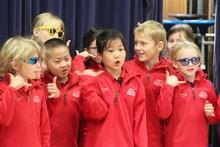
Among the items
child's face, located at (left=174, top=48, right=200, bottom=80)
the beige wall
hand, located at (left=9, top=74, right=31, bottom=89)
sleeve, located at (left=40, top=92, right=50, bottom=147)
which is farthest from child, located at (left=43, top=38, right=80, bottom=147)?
the beige wall

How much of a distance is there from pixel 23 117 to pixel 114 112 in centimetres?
48

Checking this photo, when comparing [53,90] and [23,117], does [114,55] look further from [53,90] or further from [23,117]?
[23,117]

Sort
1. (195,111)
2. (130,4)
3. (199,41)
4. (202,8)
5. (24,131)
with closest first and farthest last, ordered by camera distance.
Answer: (24,131) < (195,111) < (130,4) < (199,41) < (202,8)

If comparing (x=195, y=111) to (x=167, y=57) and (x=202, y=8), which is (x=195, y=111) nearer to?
(x=167, y=57)

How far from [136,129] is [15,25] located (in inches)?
46.0

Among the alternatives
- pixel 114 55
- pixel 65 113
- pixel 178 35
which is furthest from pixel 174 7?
pixel 65 113

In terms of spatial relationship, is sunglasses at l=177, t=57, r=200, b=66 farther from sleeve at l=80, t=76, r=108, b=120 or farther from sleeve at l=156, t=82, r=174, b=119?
sleeve at l=80, t=76, r=108, b=120

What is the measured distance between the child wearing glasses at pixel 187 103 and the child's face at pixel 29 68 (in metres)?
0.73

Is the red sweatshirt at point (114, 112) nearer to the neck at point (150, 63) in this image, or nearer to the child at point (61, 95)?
the child at point (61, 95)

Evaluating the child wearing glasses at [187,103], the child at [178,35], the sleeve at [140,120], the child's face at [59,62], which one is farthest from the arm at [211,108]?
the child's face at [59,62]

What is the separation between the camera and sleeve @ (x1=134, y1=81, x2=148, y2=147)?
2.61 m

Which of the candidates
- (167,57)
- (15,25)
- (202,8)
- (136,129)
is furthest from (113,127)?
(202,8)

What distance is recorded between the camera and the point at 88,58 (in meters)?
2.97

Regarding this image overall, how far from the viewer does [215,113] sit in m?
2.80
